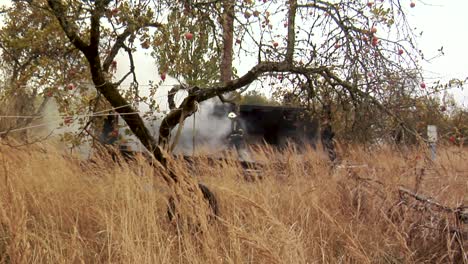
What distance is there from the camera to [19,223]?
8.14 feet

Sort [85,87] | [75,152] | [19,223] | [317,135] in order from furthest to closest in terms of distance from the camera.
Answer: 1. [317,135]
2. [75,152]
3. [85,87]
4. [19,223]

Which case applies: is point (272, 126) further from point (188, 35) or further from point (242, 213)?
point (242, 213)

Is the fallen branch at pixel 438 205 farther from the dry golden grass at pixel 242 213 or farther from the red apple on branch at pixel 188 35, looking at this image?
the red apple on branch at pixel 188 35

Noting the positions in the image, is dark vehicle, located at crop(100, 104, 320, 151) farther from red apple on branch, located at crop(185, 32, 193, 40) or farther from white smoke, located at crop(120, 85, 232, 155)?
red apple on branch, located at crop(185, 32, 193, 40)

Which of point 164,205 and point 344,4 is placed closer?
point 164,205

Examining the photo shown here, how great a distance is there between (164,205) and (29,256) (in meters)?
1.43

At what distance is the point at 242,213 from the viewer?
11.0 feet

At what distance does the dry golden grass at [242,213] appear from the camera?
9.34ft

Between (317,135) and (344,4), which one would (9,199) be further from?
(317,135)

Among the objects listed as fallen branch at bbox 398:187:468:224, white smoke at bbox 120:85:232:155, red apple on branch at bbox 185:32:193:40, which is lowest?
fallen branch at bbox 398:187:468:224

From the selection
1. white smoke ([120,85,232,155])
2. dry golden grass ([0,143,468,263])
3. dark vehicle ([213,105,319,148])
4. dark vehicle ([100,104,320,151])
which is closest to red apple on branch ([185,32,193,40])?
dry golden grass ([0,143,468,263])

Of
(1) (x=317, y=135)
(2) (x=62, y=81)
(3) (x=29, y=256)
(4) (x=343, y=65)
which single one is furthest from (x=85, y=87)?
(1) (x=317, y=135)


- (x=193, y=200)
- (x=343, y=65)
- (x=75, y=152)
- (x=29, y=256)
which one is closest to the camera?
(x=29, y=256)

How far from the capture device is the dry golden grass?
285 centimetres
